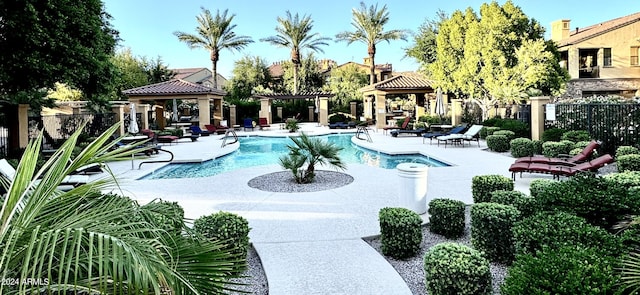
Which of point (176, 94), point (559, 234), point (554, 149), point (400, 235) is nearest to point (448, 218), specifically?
point (400, 235)

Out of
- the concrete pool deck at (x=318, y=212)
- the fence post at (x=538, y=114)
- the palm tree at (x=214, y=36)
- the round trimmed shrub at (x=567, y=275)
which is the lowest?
the concrete pool deck at (x=318, y=212)

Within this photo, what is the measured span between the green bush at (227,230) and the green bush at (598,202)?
11.1 ft

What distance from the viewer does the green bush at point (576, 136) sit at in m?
13.4

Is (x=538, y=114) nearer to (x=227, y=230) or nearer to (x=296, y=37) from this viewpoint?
(x=227, y=230)

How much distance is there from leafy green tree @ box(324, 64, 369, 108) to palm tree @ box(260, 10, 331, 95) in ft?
14.4

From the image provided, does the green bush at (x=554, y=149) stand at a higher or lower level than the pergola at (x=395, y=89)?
lower

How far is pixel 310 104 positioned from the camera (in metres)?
41.5

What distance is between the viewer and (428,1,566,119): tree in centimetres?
2173

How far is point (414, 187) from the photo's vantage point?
7.13m

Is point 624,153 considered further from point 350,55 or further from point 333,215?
point 350,55

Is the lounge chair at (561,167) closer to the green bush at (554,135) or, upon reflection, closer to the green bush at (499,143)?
the green bush at (554,135)

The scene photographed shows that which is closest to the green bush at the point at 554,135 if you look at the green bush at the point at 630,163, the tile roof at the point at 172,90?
the green bush at the point at 630,163

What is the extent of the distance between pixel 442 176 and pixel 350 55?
168ft

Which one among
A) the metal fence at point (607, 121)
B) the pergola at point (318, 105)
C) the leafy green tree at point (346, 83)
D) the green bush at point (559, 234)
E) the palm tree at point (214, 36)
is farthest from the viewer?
the leafy green tree at point (346, 83)
